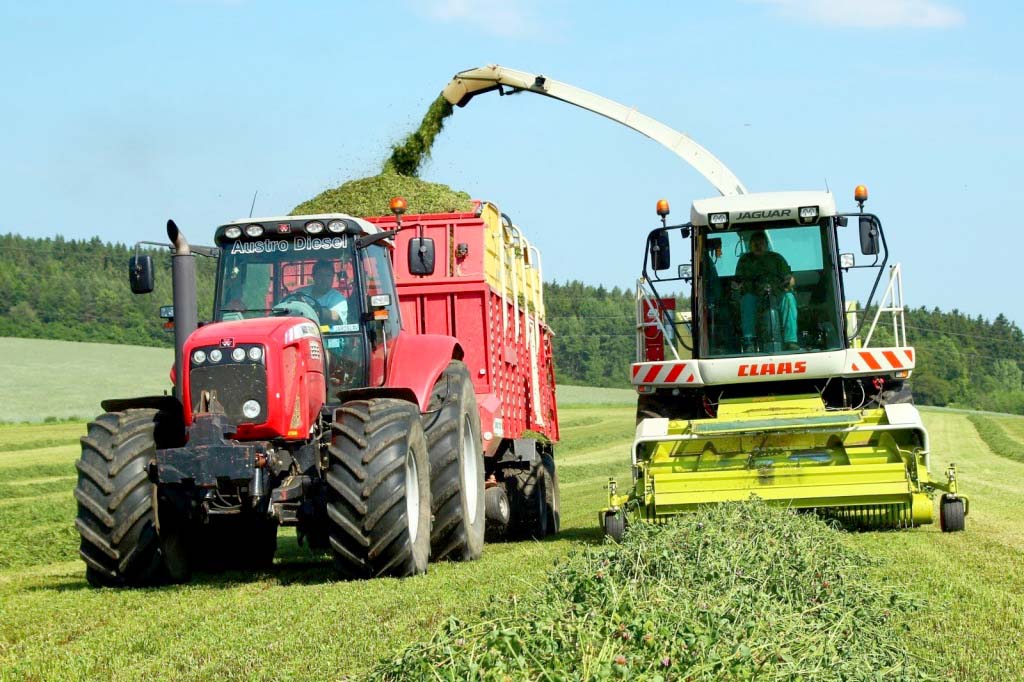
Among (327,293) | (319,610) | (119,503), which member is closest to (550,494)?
(327,293)

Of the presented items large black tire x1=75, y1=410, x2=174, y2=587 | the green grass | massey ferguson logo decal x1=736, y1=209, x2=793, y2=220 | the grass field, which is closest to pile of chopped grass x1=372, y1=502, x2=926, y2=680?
the grass field

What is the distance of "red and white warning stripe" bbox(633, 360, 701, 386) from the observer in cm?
1157

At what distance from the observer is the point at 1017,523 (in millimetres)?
12547

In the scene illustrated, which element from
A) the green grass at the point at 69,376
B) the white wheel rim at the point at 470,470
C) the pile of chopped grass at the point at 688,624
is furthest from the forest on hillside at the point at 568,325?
the pile of chopped grass at the point at 688,624

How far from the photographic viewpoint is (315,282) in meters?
9.85

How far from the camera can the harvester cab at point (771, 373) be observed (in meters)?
10.4

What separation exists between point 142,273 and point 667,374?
15.5 ft

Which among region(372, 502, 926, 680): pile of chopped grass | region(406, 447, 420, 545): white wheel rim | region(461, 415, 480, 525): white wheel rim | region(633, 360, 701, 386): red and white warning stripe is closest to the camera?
region(372, 502, 926, 680): pile of chopped grass

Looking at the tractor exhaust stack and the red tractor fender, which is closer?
the tractor exhaust stack

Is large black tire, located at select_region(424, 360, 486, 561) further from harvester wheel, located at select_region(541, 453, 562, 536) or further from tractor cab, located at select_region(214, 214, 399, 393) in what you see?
harvester wheel, located at select_region(541, 453, 562, 536)

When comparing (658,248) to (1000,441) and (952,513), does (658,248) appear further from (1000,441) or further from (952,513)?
(1000,441)

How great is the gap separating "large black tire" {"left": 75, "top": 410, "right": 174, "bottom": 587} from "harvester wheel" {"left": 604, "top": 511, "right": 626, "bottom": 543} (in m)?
3.47

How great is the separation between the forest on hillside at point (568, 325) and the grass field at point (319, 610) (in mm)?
48414

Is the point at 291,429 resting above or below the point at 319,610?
above
